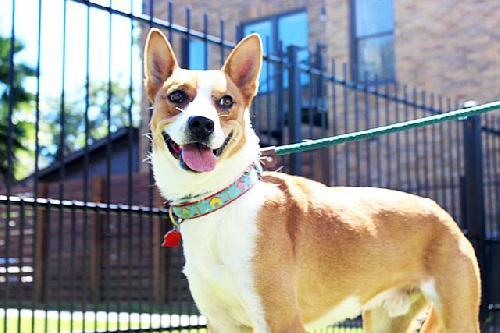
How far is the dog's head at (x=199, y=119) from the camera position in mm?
3574

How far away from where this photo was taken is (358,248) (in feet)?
13.8

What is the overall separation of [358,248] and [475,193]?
448cm

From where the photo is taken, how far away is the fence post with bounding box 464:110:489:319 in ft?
26.8

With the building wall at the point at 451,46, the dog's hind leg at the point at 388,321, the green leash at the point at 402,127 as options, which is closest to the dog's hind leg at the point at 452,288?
the dog's hind leg at the point at 388,321

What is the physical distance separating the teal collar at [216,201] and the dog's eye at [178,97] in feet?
1.56

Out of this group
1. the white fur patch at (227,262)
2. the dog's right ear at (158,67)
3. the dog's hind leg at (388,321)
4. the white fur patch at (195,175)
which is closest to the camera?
the white fur patch at (227,262)

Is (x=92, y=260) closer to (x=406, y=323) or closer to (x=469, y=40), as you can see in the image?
(x=469, y=40)

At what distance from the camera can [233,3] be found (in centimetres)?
1606

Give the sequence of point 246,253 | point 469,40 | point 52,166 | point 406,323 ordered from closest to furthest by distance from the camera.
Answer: point 246,253
point 406,323
point 469,40
point 52,166

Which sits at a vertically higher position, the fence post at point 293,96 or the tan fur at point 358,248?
the fence post at point 293,96

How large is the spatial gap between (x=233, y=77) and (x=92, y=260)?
35.6 feet

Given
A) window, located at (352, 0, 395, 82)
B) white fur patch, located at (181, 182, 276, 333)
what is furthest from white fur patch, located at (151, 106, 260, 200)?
window, located at (352, 0, 395, 82)

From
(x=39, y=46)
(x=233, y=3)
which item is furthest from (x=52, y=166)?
(x=39, y=46)

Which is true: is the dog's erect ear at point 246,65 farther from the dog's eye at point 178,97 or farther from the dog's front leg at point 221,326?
the dog's front leg at point 221,326
